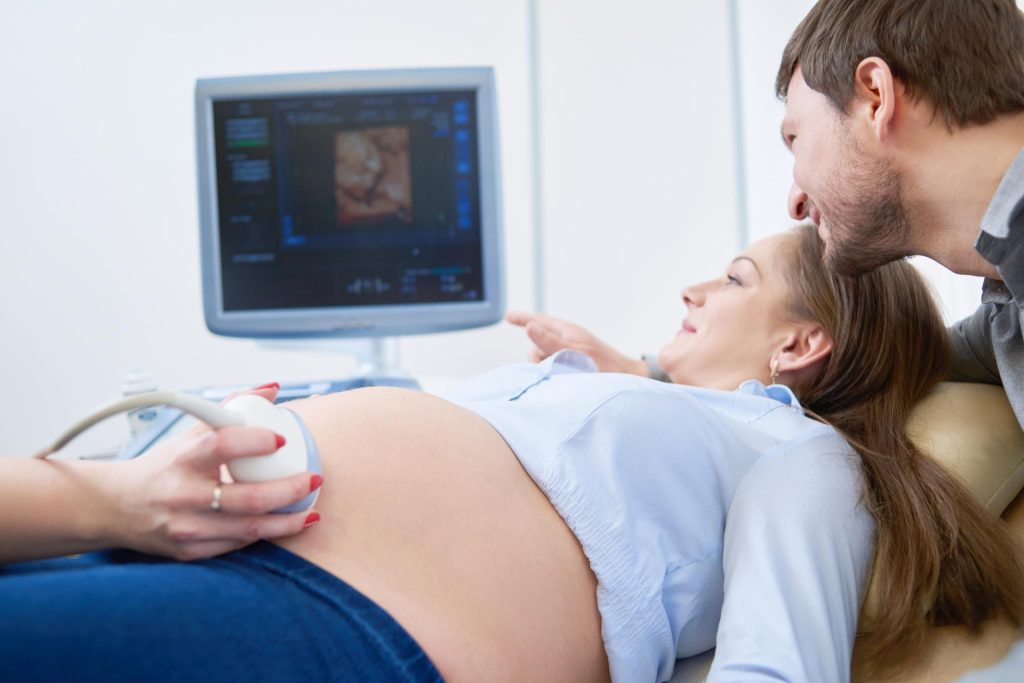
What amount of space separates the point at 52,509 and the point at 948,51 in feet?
3.39

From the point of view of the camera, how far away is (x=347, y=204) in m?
2.06

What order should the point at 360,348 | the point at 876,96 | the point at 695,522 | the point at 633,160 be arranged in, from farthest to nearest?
the point at 633,160, the point at 360,348, the point at 876,96, the point at 695,522

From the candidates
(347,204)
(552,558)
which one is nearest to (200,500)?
(552,558)

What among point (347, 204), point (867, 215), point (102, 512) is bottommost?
point (102, 512)

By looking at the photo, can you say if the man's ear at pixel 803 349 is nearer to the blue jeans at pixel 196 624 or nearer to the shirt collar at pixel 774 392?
the shirt collar at pixel 774 392

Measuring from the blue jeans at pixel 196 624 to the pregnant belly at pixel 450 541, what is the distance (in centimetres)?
4

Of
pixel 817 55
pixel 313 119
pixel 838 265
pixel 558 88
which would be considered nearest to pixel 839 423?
pixel 838 265

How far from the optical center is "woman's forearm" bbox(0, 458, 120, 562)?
709 mm

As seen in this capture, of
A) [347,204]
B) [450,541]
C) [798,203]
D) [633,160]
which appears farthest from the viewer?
[633,160]

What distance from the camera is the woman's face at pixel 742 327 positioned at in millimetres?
1426

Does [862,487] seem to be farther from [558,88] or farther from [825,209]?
[558,88]

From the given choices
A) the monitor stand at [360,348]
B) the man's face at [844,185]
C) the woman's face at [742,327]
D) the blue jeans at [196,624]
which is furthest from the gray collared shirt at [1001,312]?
the monitor stand at [360,348]

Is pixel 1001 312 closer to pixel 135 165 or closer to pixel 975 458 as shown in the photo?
pixel 975 458

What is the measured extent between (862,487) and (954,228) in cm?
34
